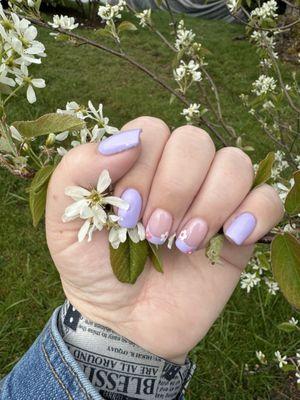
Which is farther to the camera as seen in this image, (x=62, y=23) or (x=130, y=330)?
(x=62, y=23)

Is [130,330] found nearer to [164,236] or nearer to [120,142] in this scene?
[164,236]

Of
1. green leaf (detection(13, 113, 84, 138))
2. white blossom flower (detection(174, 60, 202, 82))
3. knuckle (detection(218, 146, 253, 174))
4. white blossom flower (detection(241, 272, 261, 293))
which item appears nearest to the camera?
green leaf (detection(13, 113, 84, 138))

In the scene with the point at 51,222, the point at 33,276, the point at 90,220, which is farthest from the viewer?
the point at 33,276

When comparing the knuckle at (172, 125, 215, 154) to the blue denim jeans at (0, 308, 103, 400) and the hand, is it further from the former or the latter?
the blue denim jeans at (0, 308, 103, 400)

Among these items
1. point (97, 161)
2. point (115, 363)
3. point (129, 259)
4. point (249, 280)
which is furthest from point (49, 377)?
point (249, 280)

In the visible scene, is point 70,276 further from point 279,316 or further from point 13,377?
point 279,316

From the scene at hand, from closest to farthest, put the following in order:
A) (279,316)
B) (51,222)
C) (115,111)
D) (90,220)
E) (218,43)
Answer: (90,220) < (51,222) < (279,316) < (115,111) < (218,43)

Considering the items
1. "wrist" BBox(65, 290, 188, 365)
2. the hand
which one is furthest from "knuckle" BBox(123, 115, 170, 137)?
"wrist" BBox(65, 290, 188, 365)

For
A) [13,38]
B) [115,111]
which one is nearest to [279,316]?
[13,38]
